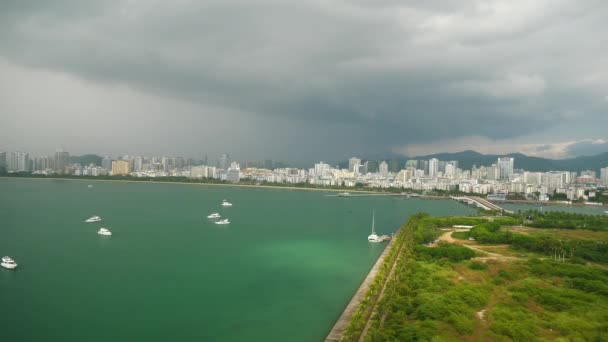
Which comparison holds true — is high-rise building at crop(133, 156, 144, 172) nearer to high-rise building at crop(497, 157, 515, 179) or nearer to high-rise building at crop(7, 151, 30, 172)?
high-rise building at crop(7, 151, 30, 172)

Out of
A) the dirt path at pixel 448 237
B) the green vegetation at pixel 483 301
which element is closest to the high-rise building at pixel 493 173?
the dirt path at pixel 448 237

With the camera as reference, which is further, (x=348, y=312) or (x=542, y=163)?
(x=542, y=163)

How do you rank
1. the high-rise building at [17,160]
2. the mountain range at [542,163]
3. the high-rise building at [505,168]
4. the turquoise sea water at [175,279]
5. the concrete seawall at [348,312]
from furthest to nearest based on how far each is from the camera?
the mountain range at [542,163] → the high-rise building at [505,168] → the high-rise building at [17,160] → the turquoise sea water at [175,279] → the concrete seawall at [348,312]

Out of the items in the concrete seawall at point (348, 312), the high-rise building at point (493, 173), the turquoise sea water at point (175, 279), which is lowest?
the turquoise sea water at point (175, 279)

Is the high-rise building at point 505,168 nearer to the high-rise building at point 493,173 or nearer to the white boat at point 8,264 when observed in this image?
the high-rise building at point 493,173

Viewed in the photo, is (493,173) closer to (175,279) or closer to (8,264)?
(175,279)

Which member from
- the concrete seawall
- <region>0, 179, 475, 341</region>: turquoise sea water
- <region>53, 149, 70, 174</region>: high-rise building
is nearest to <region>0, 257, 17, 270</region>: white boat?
<region>0, 179, 475, 341</region>: turquoise sea water

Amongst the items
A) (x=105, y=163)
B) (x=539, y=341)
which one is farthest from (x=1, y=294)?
(x=105, y=163)

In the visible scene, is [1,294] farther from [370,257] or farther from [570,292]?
[570,292]

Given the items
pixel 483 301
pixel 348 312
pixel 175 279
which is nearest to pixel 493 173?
pixel 483 301
